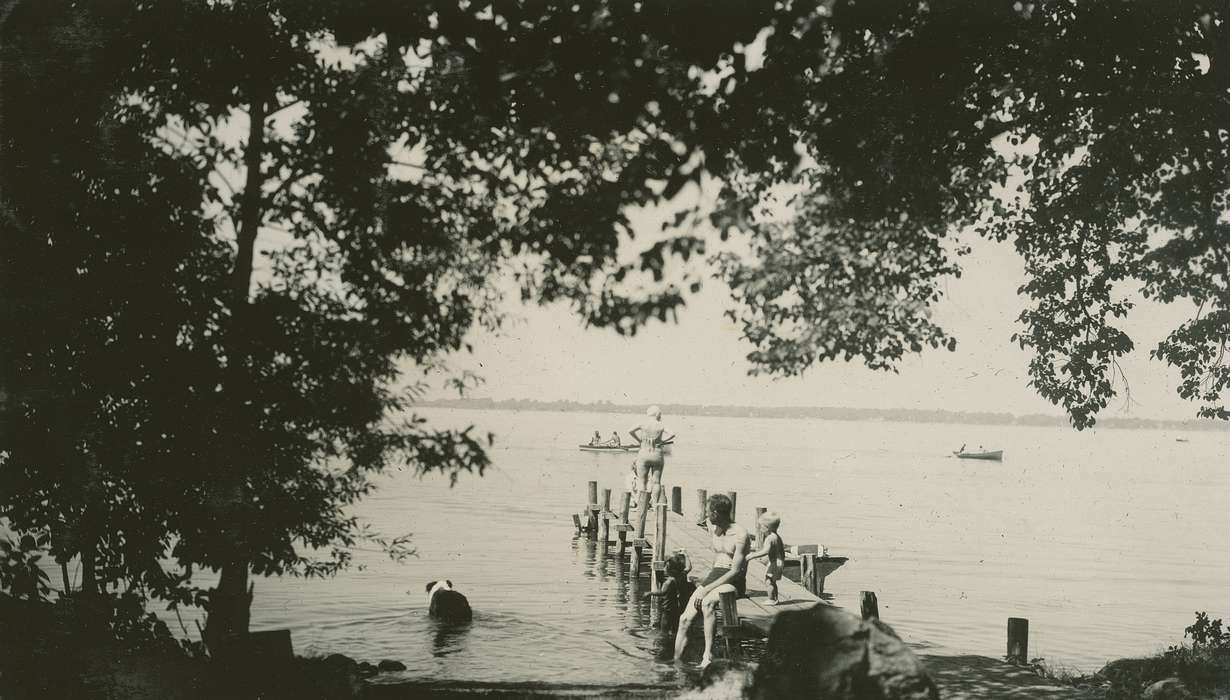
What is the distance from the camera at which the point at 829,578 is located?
2812cm

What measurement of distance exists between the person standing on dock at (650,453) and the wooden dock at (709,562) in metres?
0.46

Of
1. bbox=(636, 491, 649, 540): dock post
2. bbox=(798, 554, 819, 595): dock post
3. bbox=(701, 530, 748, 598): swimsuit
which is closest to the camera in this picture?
bbox=(701, 530, 748, 598): swimsuit

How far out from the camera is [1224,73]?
32.0 feet

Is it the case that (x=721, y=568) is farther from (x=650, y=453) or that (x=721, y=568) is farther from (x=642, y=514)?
(x=642, y=514)

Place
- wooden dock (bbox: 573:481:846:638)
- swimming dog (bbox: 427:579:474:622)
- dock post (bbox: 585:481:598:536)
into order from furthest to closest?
1. dock post (bbox: 585:481:598:536)
2. swimming dog (bbox: 427:579:474:622)
3. wooden dock (bbox: 573:481:846:638)

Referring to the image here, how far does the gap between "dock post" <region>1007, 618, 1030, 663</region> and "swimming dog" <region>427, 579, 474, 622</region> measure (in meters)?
9.76

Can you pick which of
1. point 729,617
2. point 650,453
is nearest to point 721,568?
point 729,617

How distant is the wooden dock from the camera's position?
1273 centimetres

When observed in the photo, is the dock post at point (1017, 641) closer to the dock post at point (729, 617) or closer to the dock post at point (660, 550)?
the dock post at point (729, 617)

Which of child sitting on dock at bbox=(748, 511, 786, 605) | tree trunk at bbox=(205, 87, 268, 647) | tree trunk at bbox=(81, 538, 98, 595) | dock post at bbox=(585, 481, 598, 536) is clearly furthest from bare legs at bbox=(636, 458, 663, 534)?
tree trunk at bbox=(81, 538, 98, 595)

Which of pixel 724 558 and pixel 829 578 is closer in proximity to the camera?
pixel 724 558

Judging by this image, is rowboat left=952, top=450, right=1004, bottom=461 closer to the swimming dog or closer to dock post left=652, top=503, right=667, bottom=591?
the swimming dog

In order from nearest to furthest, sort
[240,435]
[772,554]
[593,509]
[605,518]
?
[240,435]
[772,554]
[605,518]
[593,509]

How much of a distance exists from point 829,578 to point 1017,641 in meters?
14.6
